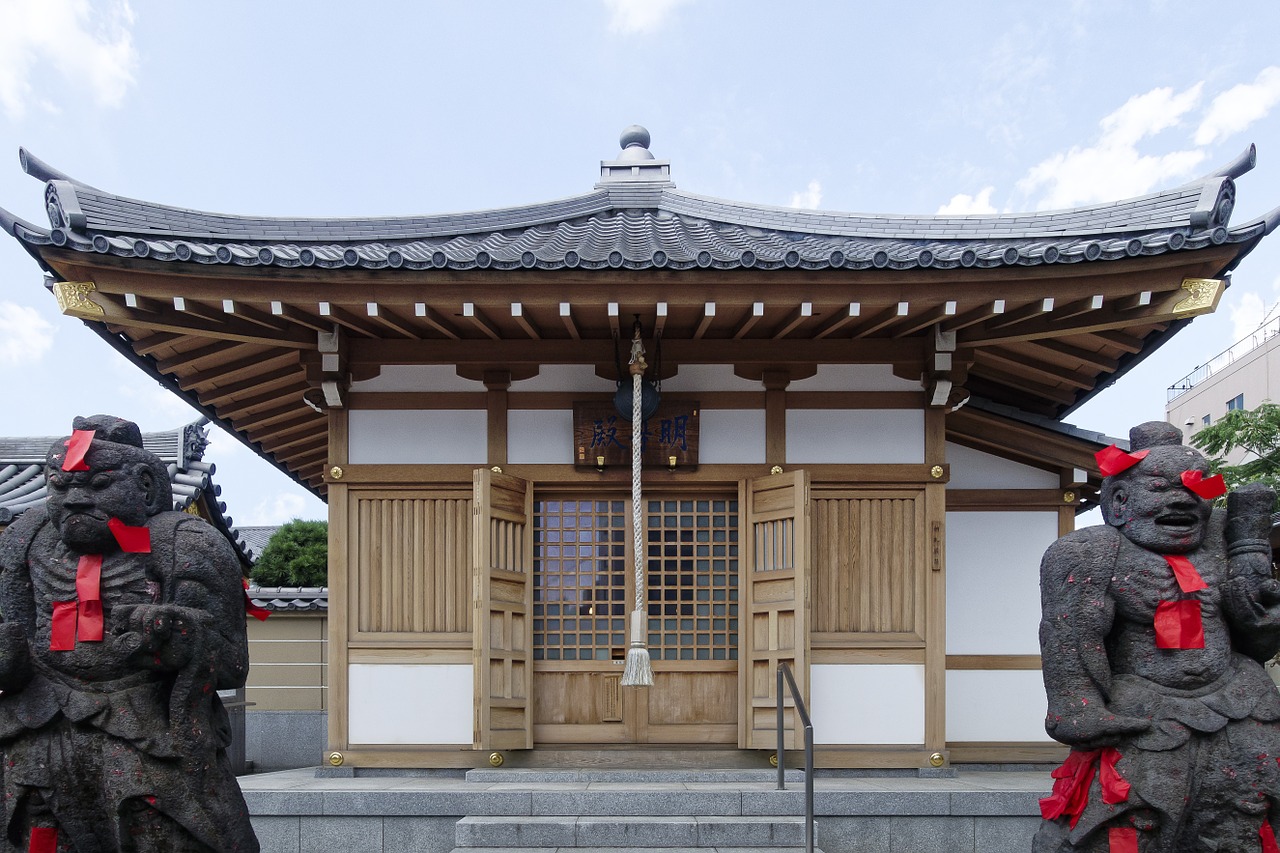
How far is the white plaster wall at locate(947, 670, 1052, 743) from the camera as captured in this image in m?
7.64

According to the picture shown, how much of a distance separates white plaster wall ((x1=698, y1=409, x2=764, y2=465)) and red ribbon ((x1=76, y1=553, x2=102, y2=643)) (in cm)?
423

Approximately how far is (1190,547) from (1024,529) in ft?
13.2

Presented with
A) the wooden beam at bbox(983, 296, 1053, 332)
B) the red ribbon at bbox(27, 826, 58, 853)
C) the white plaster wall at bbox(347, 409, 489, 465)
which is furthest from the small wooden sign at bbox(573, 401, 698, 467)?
the red ribbon at bbox(27, 826, 58, 853)

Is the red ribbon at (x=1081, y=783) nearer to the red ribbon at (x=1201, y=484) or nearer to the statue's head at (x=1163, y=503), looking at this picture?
the statue's head at (x=1163, y=503)

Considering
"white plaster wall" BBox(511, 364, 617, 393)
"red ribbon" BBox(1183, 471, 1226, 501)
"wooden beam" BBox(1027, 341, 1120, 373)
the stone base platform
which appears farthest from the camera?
"wooden beam" BBox(1027, 341, 1120, 373)

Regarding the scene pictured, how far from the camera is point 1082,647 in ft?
12.9

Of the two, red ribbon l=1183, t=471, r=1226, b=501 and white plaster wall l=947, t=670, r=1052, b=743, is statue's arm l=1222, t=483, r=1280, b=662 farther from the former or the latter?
white plaster wall l=947, t=670, r=1052, b=743

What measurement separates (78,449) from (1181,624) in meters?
4.49

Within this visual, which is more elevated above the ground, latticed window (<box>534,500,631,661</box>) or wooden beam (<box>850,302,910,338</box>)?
wooden beam (<box>850,302,910,338</box>)

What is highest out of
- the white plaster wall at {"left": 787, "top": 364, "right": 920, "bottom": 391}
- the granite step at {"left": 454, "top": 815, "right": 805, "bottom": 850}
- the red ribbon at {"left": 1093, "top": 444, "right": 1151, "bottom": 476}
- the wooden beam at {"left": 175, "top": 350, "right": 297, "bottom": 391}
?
the wooden beam at {"left": 175, "top": 350, "right": 297, "bottom": 391}

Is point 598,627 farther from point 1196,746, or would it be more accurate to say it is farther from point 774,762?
point 1196,746

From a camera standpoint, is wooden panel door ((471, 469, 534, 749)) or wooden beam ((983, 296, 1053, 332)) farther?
wooden panel door ((471, 469, 534, 749))

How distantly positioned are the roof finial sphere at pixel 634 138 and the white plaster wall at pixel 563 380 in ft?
11.8

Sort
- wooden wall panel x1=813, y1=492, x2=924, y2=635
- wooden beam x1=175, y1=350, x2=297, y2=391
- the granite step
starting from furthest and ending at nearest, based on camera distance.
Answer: wooden beam x1=175, y1=350, x2=297, y2=391 < wooden wall panel x1=813, y1=492, x2=924, y2=635 < the granite step
